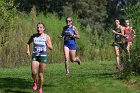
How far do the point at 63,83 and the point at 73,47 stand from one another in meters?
1.95

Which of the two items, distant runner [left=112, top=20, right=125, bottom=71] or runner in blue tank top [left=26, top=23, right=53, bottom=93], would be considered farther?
distant runner [left=112, top=20, right=125, bottom=71]

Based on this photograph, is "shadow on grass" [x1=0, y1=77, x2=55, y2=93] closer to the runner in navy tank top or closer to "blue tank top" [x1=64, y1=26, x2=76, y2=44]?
"blue tank top" [x1=64, y1=26, x2=76, y2=44]

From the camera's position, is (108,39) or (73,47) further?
(108,39)

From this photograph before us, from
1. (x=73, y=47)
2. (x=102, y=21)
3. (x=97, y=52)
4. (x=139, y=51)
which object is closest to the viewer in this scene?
(x=139, y=51)

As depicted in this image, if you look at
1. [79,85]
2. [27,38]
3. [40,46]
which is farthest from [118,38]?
[27,38]

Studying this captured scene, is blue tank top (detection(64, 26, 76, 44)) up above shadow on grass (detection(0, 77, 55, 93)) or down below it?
above

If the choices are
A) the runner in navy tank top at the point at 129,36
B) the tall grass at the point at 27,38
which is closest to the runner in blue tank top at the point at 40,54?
the runner in navy tank top at the point at 129,36

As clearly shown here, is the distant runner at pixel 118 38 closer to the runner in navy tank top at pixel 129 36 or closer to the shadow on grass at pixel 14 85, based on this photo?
the runner in navy tank top at pixel 129 36

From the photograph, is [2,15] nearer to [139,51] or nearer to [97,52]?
[97,52]

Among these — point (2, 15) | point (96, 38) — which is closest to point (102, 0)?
point (96, 38)

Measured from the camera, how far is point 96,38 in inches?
1282

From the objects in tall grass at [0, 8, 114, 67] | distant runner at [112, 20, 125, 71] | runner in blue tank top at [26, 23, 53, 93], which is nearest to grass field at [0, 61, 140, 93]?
runner in blue tank top at [26, 23, 53, 93]

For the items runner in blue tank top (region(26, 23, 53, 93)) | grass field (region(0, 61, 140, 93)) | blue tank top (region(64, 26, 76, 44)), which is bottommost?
grass field (region(0, 61, 140, 93))

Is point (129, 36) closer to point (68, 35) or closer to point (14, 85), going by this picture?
point (68, 35)
